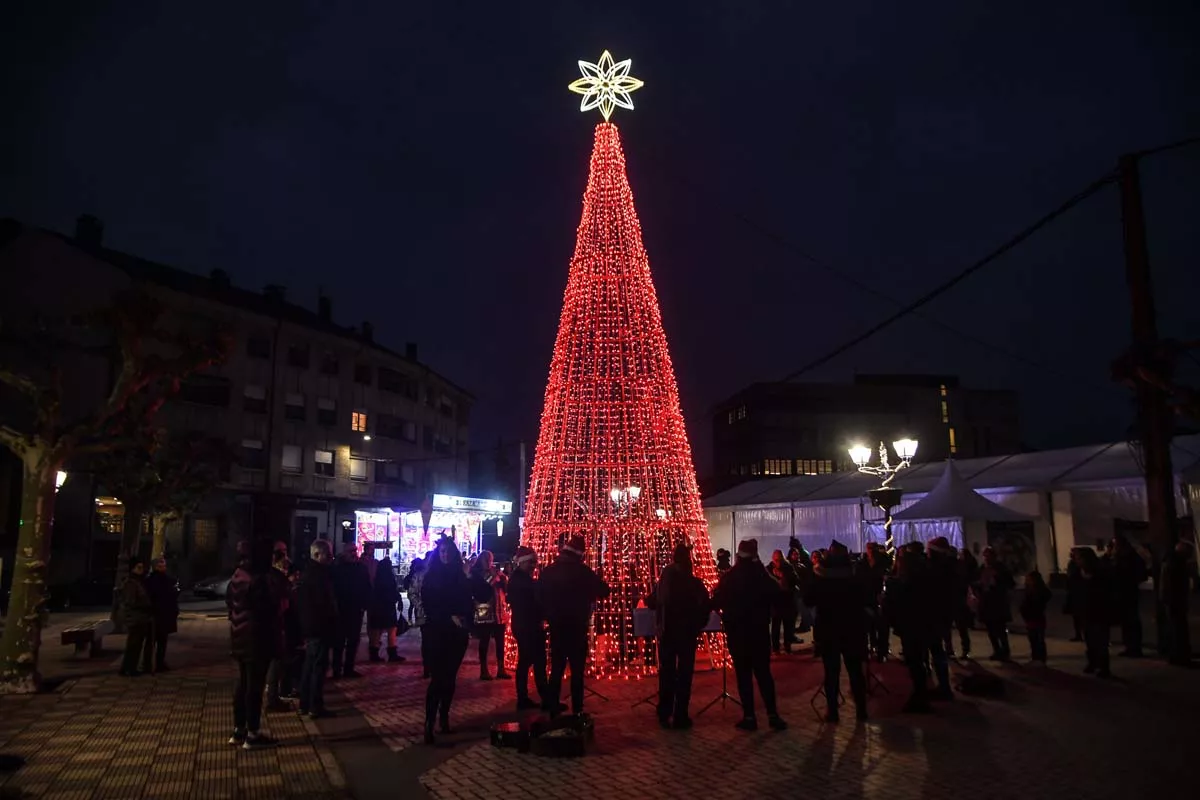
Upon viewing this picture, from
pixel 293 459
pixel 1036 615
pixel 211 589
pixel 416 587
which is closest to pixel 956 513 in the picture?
pixel 1036 615

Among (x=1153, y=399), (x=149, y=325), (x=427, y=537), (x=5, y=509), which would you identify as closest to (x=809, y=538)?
(x=427, y=537)

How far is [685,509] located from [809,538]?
51.0 feet

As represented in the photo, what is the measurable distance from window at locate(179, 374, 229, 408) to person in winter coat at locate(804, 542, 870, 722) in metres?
32.4

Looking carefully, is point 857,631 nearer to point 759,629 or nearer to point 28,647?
point 759,629

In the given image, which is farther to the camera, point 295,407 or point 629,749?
point 295,407

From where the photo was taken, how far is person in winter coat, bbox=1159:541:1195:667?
1161 cm

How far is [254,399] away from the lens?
37.4 meters

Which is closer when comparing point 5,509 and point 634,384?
point 634,384

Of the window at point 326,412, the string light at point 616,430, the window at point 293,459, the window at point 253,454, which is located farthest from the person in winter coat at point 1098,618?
the window at point 326,412

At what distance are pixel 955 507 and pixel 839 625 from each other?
12.5 meters

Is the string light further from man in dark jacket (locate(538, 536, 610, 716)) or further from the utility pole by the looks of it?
the utility pole

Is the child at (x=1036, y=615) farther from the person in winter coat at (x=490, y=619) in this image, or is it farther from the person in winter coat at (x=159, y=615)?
the person in winter coat at (x=159, y=615)

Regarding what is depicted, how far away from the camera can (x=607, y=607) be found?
1132 centimetres

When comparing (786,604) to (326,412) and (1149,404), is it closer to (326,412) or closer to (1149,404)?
(1149,404)
